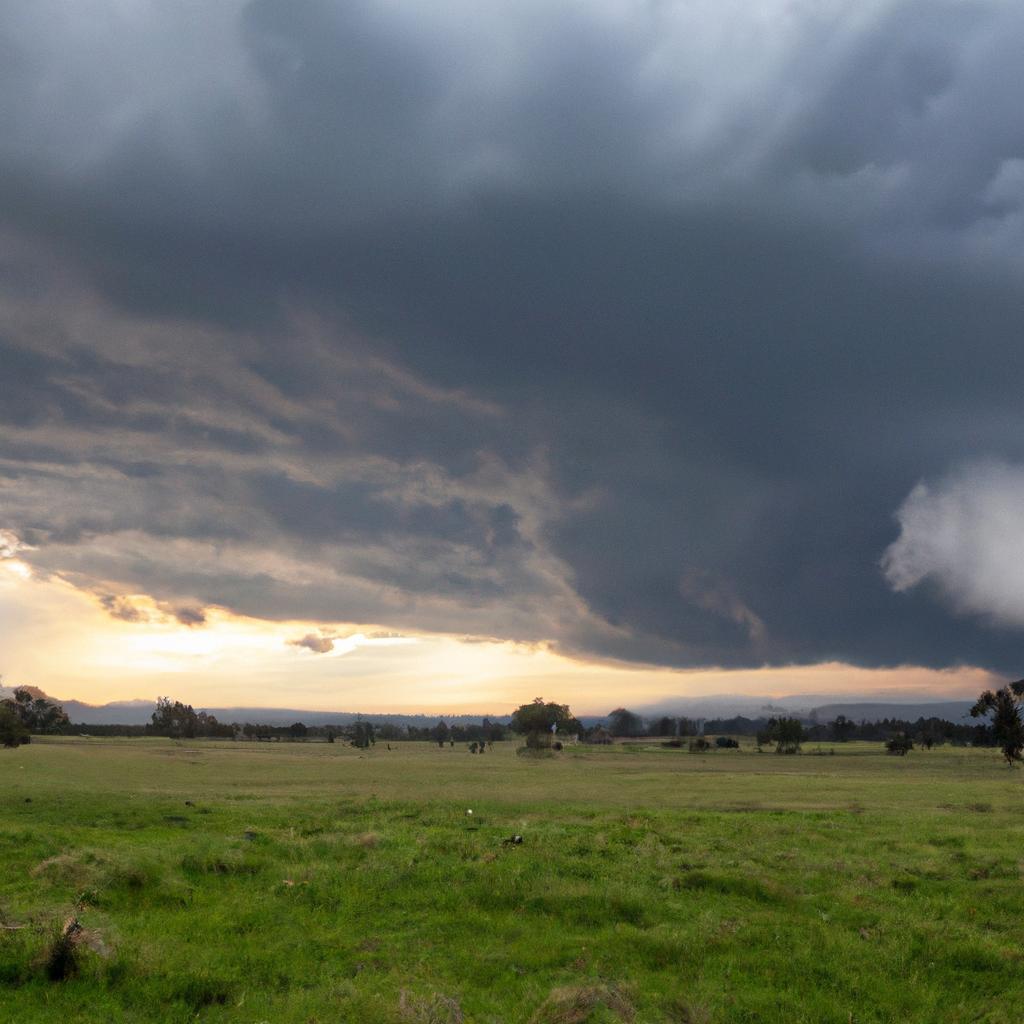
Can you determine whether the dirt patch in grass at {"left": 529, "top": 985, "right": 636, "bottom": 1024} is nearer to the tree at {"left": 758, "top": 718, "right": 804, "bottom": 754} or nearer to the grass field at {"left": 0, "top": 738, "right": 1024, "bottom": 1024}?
the grass field at {"left": 0, "top": 738, "right": 1024, "bottom": 1024}

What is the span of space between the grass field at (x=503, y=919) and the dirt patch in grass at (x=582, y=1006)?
4cm

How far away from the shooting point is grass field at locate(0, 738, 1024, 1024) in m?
13.2

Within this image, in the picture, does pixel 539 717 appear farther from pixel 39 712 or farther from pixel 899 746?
pixel 39 712

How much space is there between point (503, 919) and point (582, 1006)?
522 cm

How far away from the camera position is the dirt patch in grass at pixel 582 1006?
1227 cm

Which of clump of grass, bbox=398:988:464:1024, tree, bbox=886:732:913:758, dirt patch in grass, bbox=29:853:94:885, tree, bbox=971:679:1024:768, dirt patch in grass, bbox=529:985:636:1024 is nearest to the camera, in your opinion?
clump of grass, bbox=398:988:464:1024

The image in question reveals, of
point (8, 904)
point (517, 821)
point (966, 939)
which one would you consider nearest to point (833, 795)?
point (517, 821)

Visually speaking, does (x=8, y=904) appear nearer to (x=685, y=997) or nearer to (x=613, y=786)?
(x=685, y=997)

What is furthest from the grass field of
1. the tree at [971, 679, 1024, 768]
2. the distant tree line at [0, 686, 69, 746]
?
the distant tree line at [0, 686, 69, 746]

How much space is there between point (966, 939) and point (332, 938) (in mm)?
12500

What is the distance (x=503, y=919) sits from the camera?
17.6 meters

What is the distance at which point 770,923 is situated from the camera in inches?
682

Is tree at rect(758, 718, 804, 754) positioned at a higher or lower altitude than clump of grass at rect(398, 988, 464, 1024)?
lower

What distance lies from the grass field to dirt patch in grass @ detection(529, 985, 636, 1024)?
37mm
